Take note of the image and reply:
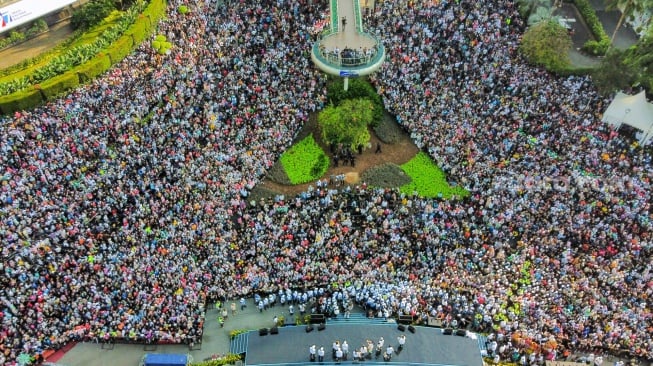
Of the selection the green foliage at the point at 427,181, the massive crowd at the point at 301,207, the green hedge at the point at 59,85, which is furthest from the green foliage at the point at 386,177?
the green hedge at the point at 59,85

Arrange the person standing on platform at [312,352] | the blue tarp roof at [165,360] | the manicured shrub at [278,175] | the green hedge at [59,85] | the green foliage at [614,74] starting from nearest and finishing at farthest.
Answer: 1. the blue tarp roof at [165,360]
2. the person standing on platform at [312,352]
3. the green hedge at [59,85]
4. the manicured shrub at [278,175]
5. the green foliage at [614,74]

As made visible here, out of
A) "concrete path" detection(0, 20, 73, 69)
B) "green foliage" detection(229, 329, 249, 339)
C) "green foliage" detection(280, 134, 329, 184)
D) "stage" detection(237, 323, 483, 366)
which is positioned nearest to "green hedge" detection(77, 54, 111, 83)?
"concrete path" detection(0, 20, 73, 69)

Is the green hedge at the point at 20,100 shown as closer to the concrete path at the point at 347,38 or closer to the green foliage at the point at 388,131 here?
the concrete path at the point at 347,38

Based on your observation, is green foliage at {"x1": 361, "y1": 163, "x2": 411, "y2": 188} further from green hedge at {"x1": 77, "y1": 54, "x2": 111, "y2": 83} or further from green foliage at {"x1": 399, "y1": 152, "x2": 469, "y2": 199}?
green hedge at {"x1": 77, "y1": 54, "x2": 111, "y2": 83}

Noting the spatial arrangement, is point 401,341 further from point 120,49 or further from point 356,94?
point 120,49

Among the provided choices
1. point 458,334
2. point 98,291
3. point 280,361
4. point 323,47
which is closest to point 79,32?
point 323,47

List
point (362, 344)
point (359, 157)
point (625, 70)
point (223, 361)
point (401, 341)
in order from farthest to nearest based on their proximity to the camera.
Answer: point (359, 157) → point (625, 70) → point (362, 344) → point (401, 341) → point (223, 361)

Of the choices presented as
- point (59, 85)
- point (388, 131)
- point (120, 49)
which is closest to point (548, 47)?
point (388, 131)
